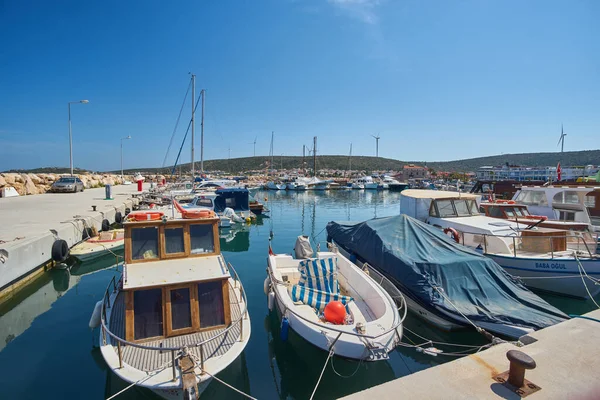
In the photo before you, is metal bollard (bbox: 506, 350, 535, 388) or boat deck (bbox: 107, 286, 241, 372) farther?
boat deck (bbox: 107, 286, 241, 372)

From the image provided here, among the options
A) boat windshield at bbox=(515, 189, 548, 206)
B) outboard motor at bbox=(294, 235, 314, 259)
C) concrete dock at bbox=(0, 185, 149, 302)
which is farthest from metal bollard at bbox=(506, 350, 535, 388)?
boat windshield at bbox=(515, 189, 548, 206)

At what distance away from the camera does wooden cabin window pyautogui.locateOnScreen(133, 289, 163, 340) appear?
644 cm

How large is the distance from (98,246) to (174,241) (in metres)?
10.9

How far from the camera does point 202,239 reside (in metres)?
7.84

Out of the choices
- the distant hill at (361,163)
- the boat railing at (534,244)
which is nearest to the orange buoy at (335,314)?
the boat railing at (534,244)

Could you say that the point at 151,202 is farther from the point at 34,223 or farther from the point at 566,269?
the point at 566,269

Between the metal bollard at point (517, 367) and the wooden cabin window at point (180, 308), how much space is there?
18.8 ft

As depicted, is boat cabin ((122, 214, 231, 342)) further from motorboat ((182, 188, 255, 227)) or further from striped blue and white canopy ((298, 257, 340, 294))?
motorboat ((182, 188, 255, 227))

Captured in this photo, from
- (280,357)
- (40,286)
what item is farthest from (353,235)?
(40,286)

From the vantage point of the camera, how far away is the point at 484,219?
14.1m

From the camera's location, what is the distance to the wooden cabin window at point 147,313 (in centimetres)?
644

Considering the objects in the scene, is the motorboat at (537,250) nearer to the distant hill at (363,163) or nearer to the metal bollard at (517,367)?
the metal bollard at (517,367)

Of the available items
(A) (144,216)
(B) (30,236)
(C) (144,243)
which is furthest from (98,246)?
(C) (144,243)

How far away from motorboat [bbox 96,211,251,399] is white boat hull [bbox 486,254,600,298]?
9764 mm
